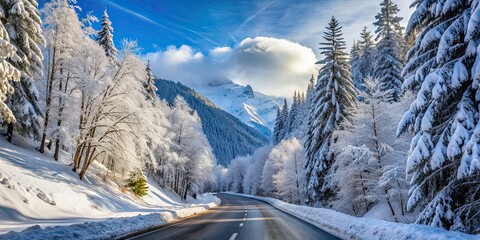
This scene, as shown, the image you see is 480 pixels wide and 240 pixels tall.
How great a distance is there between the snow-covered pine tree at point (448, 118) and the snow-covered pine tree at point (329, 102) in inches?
690

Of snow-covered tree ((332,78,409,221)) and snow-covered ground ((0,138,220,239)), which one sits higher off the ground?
snow-covered tree ((332,78,409,221))

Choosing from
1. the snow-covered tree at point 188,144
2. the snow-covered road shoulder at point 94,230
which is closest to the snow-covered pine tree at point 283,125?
the snow-covered tree at point 188,144

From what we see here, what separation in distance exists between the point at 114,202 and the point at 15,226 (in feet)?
41.7

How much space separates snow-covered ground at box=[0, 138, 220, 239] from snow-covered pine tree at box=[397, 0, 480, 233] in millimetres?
10030

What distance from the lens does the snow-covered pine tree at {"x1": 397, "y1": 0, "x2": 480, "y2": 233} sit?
926 cm

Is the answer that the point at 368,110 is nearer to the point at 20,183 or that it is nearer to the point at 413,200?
the point at 413,200

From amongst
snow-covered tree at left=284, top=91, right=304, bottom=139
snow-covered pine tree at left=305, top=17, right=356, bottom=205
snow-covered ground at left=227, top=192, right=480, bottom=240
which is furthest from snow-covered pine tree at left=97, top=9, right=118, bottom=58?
snow-covered tree at left=284, top=91, right=304, bottom=139

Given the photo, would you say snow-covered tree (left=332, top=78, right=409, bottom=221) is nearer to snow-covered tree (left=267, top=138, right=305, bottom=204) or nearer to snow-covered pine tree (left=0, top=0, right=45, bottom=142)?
snow-covered pine tree (left=0, top=0, right=45, bottom=142)

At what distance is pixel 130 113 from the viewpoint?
84.4 feet

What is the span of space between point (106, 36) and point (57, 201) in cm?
2960

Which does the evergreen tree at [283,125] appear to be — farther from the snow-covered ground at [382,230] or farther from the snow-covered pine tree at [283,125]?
the snow-covered ground at [382,230]

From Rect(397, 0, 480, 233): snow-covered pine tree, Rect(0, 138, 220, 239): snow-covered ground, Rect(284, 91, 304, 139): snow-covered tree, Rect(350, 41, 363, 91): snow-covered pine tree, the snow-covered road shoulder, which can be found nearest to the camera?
the snow-covered road shoulder

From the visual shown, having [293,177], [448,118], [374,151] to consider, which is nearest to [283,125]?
[293,177]

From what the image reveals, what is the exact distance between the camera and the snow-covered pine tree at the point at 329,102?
30000mm
